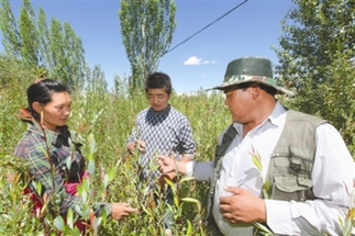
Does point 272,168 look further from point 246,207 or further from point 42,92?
point 42,92

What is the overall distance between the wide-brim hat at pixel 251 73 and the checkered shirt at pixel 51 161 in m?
0.93

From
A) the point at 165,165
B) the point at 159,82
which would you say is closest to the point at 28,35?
the point at 159,82

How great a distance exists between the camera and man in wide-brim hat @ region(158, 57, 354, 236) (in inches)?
45.6

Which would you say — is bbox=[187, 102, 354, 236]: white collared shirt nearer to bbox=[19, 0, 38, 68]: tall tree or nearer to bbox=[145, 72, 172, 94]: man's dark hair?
bbox=[145, 72, 172, 94]: man's dark hair

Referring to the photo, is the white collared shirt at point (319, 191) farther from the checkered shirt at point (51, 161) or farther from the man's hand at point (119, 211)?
the checkered shirt at point (51, 161)

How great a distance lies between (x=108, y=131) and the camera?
2371 millimetres

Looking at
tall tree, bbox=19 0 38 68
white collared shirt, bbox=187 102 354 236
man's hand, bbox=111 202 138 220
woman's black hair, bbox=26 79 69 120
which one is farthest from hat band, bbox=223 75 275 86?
tall tree, bbox=19 0 38 68

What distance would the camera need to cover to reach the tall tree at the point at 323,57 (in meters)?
3.06

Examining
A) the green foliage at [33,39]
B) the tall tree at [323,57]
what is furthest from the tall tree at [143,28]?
the tall tree at [323,57]

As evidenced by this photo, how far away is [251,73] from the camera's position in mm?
1466

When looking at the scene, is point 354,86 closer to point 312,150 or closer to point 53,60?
point 312,150

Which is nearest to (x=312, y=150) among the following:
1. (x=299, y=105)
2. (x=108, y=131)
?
(x=108, y=131)

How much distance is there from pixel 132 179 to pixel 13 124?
223cm

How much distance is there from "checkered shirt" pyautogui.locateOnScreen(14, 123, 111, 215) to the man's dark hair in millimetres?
1022
